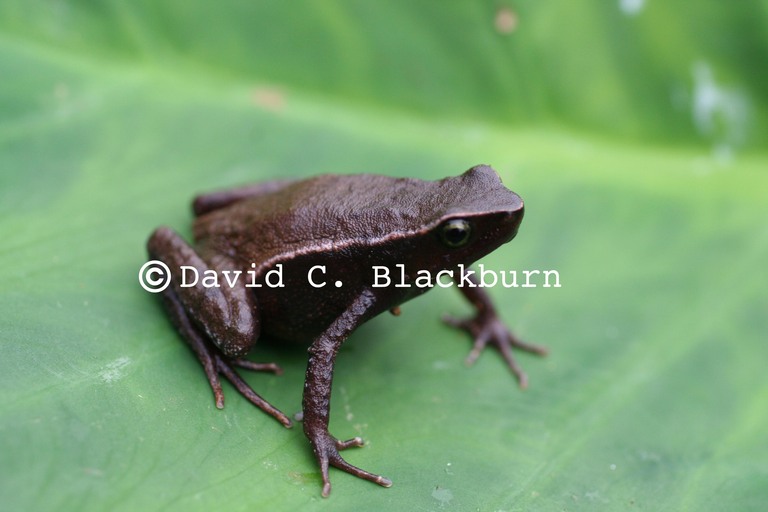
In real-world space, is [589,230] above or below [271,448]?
above

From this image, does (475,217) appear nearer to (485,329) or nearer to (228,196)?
(485,329)

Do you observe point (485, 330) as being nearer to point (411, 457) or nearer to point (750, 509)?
point (411, 457)

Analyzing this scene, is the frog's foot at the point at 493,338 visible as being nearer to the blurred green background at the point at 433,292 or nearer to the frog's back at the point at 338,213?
the blurred green background at the point at 433,292

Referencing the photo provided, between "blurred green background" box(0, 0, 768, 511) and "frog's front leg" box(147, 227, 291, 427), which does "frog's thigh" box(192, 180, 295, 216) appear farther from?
"frog's front leg" box(147, 227, 291, 427)

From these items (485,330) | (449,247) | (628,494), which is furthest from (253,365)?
(628,494)
